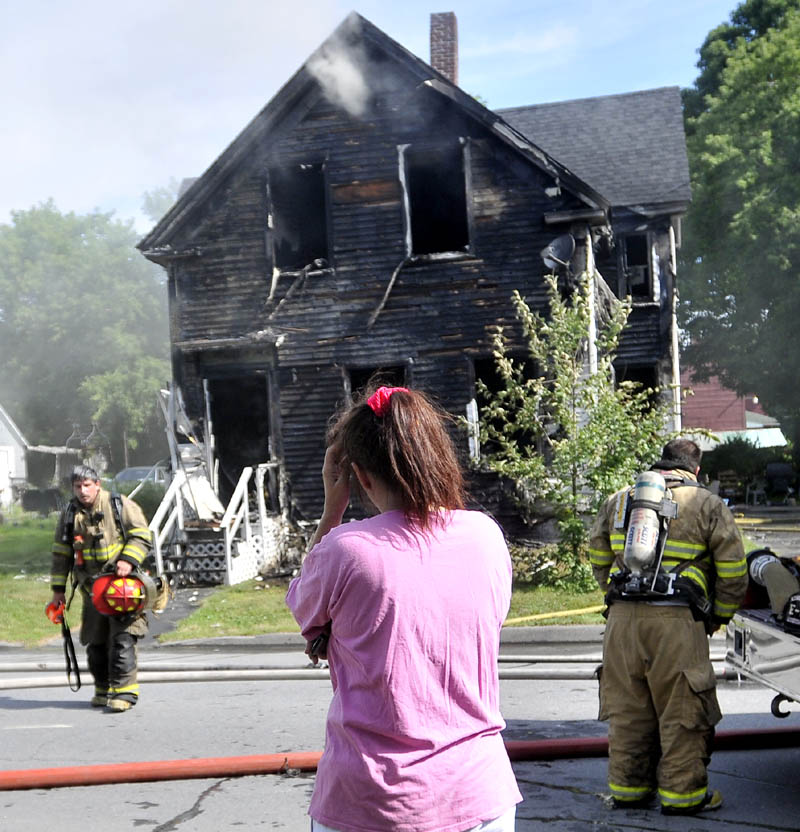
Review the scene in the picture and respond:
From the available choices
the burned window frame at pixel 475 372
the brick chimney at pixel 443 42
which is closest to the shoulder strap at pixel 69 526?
the burned window frame at pixel 475 372

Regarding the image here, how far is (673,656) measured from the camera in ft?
15.4

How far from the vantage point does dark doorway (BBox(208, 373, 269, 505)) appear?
1850 centimetres

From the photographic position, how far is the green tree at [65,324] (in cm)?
5834

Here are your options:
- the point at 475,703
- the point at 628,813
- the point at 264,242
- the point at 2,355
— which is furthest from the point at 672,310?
the point at 2,355

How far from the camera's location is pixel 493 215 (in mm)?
16250

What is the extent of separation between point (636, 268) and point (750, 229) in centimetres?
1057

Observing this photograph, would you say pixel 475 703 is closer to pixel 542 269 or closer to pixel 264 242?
pixel 542 269

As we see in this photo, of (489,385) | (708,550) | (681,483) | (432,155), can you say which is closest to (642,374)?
(489,385)

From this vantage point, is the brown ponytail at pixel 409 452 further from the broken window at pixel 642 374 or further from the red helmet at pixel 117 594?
the broken window at pixel 642 374

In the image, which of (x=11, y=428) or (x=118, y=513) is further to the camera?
(x=11, y=428)

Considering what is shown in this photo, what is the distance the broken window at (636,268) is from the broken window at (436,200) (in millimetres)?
3392

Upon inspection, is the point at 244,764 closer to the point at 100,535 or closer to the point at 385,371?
the point at 100,535

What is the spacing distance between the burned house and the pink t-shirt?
13890 mm

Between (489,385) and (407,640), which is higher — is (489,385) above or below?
above
